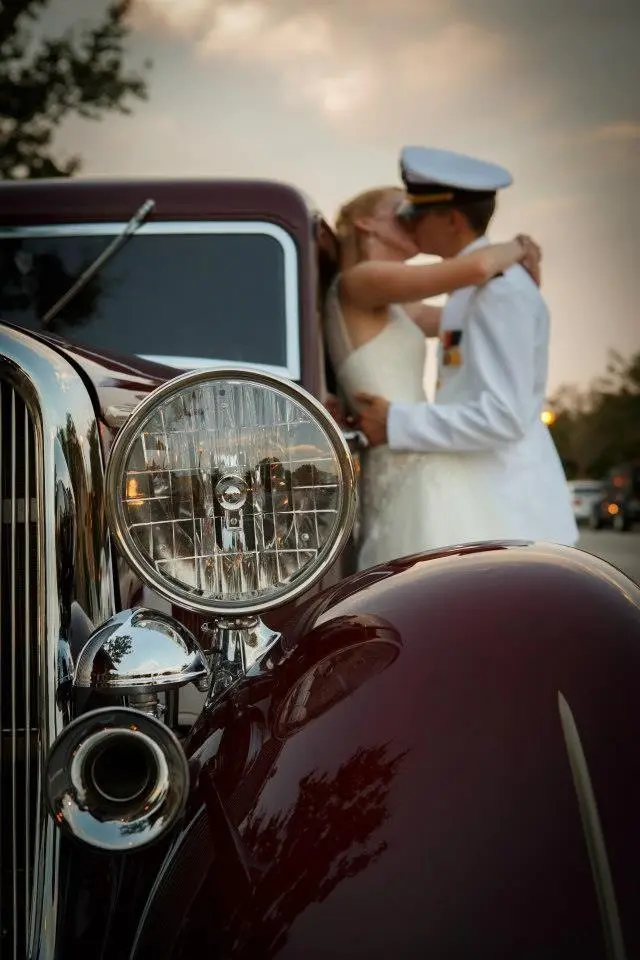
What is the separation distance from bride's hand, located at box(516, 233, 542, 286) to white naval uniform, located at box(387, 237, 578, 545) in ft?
0.27

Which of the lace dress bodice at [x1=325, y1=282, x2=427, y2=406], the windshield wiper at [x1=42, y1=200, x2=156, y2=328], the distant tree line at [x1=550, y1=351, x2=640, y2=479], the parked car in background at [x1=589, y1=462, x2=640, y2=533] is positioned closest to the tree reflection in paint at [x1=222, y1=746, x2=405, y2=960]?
the windshield wiper at [x1=42, y1=200, x2=156, y2=328]

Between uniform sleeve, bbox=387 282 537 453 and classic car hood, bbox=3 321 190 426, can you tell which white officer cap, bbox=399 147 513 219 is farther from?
classic car hood, bbox=3 321 190 426

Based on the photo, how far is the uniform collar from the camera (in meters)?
3.39

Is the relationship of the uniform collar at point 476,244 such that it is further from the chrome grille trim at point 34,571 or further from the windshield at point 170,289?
the chrome grille trim at point 34,571

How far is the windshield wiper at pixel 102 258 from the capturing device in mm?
2787

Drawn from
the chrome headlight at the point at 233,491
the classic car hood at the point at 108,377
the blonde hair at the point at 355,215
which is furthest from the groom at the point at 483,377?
the chrome headlight at the point at 233,491

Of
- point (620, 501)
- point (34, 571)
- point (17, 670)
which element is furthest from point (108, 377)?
point (620, 501)

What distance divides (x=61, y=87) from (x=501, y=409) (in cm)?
1402

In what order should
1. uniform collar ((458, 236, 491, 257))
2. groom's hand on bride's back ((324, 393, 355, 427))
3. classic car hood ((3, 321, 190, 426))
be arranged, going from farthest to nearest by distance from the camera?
uniform collar ((458, 236, 491, 257)) < groom's hand on bride's back ((324, 393, 355, 427)) < classic car hood ((3, 321, 190, 426))

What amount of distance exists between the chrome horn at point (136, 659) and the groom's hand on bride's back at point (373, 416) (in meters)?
1.85

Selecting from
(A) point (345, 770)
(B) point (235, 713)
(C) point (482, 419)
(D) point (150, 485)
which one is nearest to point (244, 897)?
(A) point (345, 770)

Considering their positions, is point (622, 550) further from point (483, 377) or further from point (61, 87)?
point (483, 377)

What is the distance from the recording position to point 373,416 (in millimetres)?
3221

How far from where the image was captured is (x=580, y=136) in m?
6.06
